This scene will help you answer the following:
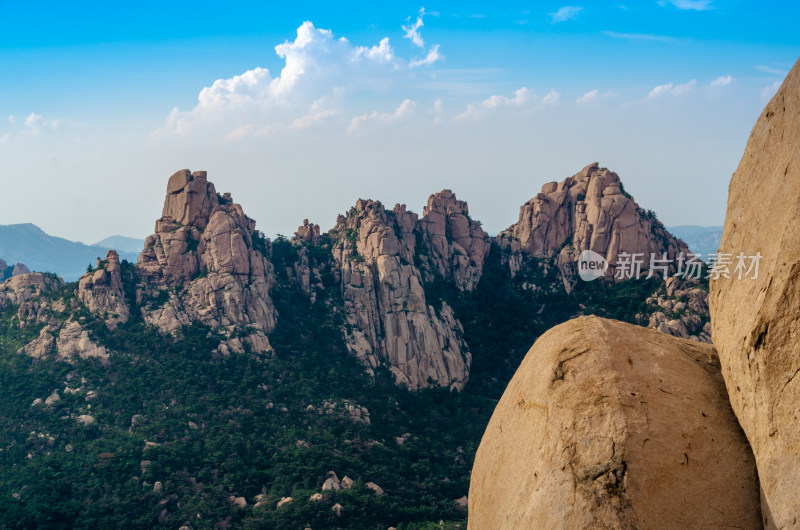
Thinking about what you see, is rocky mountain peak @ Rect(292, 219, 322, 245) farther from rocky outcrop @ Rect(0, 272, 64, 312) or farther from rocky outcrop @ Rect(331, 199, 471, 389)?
rocky outcrop @ Rect(0, 272, 64, 312)

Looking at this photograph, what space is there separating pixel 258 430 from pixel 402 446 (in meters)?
13.6

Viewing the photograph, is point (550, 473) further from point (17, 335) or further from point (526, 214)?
point (526, 214)

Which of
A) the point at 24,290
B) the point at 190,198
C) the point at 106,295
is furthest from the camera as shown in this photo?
the point at 190,198

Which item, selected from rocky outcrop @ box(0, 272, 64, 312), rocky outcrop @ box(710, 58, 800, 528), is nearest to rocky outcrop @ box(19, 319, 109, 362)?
rocky outcrop @ box(0, 272, 64, 312)

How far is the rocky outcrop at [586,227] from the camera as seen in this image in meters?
81.4

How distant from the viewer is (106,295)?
6762 cm

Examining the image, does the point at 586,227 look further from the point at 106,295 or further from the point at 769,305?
the point at 769,305

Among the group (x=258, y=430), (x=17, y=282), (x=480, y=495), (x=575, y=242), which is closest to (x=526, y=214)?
(x=575, y=242)

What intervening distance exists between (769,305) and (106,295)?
67.7m

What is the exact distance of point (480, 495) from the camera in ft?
45.7

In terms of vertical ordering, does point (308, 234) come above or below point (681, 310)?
above

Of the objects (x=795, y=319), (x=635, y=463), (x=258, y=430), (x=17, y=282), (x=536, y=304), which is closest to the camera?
(x=795, y=319)

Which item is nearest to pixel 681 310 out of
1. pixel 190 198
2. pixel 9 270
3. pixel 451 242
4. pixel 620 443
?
pixel 451 242

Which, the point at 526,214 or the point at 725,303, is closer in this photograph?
the point at 725,303
